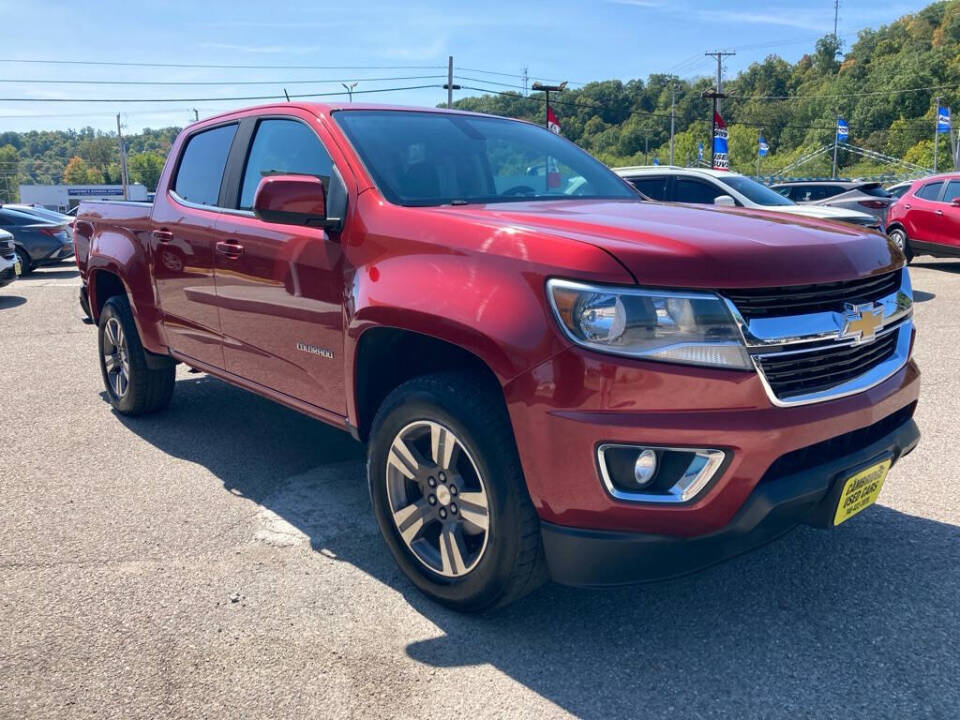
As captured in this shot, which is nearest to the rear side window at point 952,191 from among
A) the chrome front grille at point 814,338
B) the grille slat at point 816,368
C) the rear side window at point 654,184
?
the rear side window at point 654,184

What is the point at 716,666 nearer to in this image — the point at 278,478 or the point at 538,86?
the point at 278,478

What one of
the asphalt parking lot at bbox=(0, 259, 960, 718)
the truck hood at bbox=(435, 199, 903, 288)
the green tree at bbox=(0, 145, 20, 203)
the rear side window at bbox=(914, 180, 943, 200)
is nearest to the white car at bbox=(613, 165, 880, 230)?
the rear side window at bbox=(914, 180, 943, 200)

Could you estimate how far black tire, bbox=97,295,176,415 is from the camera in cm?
521

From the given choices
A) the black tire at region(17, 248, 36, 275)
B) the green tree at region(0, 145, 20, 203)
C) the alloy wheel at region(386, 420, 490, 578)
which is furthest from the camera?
the green tree at region(0, 145, 20, 203)

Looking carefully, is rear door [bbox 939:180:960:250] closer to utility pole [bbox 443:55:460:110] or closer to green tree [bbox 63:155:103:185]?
utility pole [bbox 443:55:460:110]

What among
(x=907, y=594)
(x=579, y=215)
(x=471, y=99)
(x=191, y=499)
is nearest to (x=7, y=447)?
(x=191, y=499)

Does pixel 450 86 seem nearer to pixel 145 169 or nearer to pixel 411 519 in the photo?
pixel 411 519

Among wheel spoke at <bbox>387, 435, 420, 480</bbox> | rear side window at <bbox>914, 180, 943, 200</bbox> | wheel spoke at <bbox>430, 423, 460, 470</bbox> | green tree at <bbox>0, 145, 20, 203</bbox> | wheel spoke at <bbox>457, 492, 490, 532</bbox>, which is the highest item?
green tree at <bbox>0, 145, 20, 203</bbox>

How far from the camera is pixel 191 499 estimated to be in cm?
409

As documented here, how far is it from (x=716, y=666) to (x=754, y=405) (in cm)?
88

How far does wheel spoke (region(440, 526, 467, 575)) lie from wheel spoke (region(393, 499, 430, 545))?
12cm

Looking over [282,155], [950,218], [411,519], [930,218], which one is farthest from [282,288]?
[930,218]

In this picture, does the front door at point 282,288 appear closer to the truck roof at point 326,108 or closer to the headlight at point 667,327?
the truck roof at point 326,108

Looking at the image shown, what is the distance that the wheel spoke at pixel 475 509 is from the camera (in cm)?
264
